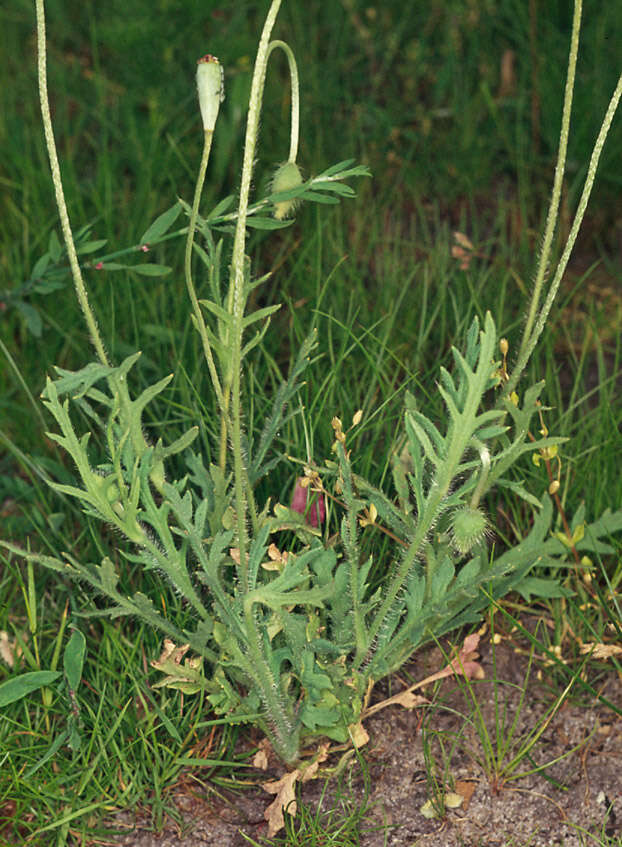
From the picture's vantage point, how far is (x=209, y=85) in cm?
122

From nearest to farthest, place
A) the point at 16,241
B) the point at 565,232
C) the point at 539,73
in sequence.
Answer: the point at 16,241 → the point at 565,232 → the point at 539,73

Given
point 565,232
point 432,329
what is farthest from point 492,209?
point 432,329

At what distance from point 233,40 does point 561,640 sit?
1.71 m

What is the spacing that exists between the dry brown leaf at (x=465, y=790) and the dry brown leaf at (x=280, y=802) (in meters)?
0.25

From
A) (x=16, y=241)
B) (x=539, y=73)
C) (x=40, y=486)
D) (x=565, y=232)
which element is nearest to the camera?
(x=40, y=486)

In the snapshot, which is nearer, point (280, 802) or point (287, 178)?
point (287, 178)

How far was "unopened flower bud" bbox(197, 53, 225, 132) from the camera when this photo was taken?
121 cm

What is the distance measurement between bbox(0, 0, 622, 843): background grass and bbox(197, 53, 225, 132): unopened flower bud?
549mm

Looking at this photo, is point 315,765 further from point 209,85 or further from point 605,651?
point 209,85

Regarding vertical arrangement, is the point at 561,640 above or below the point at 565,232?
below

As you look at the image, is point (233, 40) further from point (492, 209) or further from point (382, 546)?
point (382, 546)

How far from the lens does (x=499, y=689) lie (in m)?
1.72

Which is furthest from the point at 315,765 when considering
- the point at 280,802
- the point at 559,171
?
the point at 559,171

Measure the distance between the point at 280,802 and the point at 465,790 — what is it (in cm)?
29
